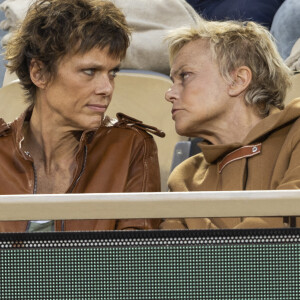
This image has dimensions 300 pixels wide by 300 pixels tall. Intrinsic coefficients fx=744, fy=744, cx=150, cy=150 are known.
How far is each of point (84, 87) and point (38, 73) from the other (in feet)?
0.53

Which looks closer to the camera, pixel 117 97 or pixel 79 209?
pixel 79 209

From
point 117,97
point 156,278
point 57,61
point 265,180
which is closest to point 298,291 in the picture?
point 156,278

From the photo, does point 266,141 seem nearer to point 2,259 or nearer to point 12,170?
point 12,170

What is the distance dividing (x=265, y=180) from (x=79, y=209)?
→ 3.37 ft

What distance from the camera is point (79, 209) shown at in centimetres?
92

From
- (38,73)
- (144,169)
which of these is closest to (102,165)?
(144,169)

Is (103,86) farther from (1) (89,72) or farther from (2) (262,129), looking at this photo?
(2) (262,129)

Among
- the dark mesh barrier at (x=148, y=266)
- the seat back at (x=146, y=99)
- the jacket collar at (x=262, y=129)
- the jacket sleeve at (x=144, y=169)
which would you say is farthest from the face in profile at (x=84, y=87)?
the dark mesh barrier at (x=148, y=266)

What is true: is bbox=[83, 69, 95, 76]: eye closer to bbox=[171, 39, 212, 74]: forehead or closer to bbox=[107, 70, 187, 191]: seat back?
bbox=[171, 39, 212, 74]: forehead

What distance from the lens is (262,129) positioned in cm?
193

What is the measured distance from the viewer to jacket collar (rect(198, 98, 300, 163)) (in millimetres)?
1896

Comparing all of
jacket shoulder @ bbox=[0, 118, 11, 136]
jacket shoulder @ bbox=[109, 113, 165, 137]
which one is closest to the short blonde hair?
jacket shoulder @ bbox=[109, 113, 165, 137]

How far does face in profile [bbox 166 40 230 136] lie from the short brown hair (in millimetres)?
217

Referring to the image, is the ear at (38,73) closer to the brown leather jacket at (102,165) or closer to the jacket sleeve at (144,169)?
the brown leather jacket at (102,165)
